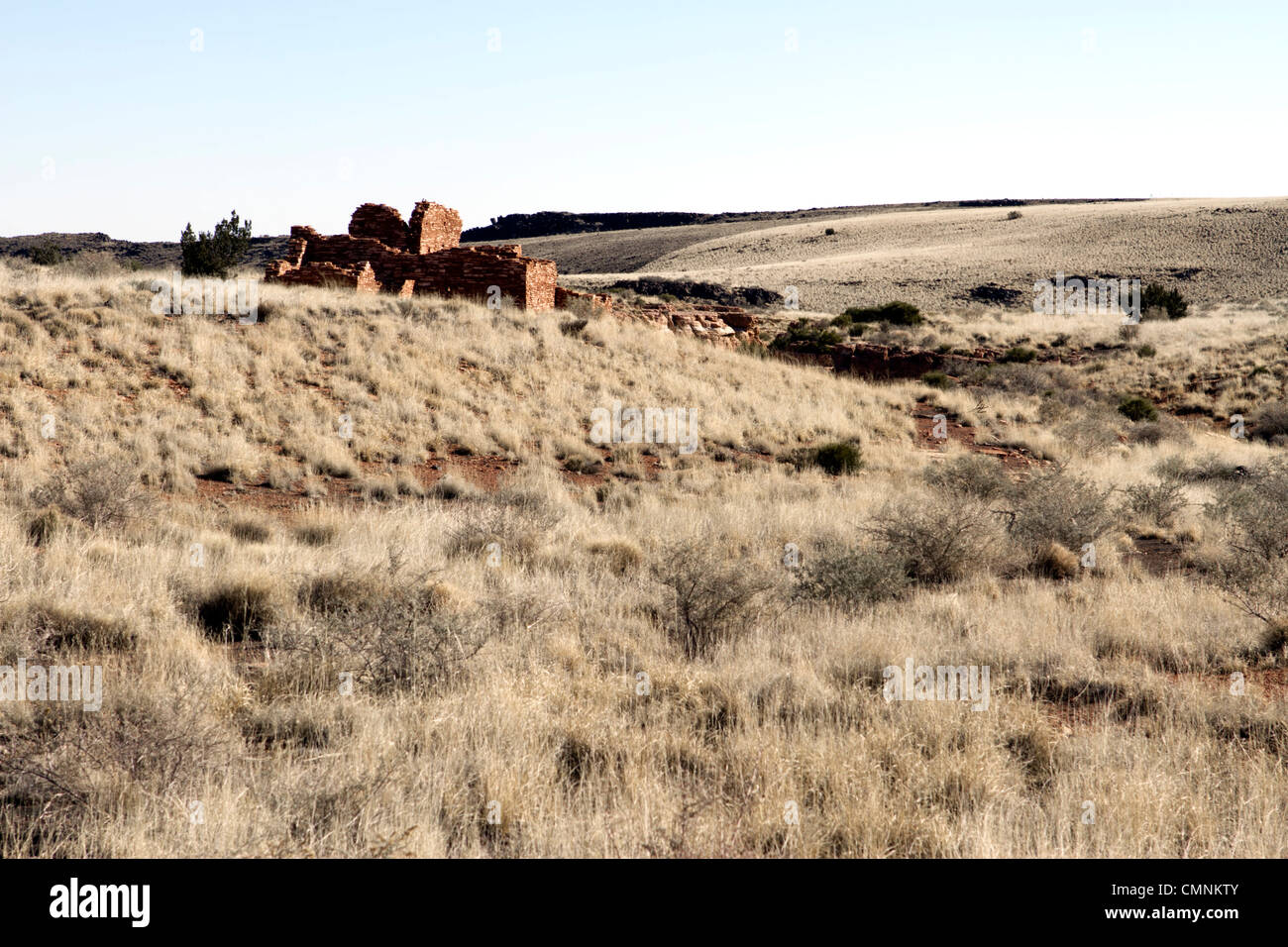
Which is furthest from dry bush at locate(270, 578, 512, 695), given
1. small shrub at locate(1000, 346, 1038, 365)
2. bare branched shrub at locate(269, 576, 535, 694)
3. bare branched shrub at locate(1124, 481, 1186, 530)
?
small shrub at locate(1000, 346, 1038, 365)

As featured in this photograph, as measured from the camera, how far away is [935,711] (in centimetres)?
454

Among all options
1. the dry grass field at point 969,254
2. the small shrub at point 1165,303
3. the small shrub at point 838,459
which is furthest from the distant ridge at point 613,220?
the small shrub at point 838,459

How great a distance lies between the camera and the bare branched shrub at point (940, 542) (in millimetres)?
8305

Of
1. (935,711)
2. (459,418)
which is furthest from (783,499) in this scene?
(935,711)

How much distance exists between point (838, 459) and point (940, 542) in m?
7.46

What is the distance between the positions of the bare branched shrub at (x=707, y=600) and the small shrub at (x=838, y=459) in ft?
29.5

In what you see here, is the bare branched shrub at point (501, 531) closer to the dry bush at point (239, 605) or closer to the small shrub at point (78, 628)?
the dry bush at point (239, 605)

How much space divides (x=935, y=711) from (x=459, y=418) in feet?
41.0

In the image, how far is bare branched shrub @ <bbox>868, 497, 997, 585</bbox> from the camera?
8.30 metres

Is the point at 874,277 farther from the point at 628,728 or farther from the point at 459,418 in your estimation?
the point at 628,728

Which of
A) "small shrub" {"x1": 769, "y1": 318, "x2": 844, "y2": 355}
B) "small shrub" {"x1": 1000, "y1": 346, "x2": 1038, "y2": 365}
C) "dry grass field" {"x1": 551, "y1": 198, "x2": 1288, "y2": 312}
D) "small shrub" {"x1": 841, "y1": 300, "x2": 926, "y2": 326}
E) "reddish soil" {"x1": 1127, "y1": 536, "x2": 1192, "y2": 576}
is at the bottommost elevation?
"reddish soil" {"x1": 1127, "y1": 536, "x2": 1192, "y2": 576}

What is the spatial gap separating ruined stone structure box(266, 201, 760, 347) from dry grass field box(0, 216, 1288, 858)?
421cm

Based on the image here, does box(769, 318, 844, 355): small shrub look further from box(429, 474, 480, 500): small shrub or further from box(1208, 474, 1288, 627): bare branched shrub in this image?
box(1208, 474, 1288, 627): bare branched shrub
